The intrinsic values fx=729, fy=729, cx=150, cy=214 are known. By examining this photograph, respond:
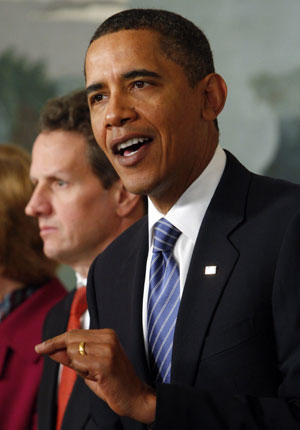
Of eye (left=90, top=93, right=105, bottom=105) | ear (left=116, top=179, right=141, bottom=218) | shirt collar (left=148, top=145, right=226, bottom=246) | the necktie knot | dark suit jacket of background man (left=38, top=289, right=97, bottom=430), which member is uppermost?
eye (left=90, top=93, right=105, bottom=105)

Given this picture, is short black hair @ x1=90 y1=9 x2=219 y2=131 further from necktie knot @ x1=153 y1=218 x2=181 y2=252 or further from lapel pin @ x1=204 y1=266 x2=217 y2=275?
lapel pin @ x1=204 y1=266 x2=217 y2=275

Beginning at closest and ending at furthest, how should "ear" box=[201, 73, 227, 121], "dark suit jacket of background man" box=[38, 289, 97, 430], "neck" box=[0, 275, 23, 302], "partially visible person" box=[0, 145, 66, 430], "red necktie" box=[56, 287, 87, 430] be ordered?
"ear" box=[201, 73, 227, 121] < "dark suit jacket of background man" box=[38, 289, 97, 430] < "red necktie" box=[56, 287, 87, 430] < "partially visible person" box=[0, 145, 66, 430] < "neck" box=[0, 275, 23, 302]

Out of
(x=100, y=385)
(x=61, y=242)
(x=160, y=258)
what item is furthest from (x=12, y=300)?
(x=100, y=385)

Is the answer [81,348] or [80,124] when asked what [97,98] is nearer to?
[81,348]

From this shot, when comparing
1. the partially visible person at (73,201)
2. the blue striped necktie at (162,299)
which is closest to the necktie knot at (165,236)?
A: the blue striped necktie at (162,299)

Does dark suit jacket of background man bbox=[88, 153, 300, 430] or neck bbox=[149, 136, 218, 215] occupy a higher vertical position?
neck bbox=[149, 136, 218, 215]

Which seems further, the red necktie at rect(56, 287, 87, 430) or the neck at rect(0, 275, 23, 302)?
the neck at rect(0, 275, 23, 302)

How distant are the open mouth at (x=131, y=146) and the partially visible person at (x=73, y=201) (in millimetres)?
1037

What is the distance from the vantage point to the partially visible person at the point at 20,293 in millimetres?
2914

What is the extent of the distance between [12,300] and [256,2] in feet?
7.66

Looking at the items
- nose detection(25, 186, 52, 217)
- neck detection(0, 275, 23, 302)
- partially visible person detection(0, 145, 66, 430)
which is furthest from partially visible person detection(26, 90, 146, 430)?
neck detection(0, 275, 23, 302)

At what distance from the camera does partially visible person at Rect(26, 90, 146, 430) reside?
2744mm

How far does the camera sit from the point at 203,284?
1.62 m

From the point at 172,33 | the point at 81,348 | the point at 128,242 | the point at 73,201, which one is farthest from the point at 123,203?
the point at 81,348
